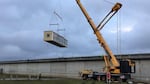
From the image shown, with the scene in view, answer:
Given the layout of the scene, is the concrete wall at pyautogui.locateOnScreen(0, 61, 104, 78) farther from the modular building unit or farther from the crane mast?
the modular building unit

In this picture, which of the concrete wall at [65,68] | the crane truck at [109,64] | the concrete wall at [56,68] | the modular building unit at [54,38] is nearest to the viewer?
the modular building unit at [54,38]

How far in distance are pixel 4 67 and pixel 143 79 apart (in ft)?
182

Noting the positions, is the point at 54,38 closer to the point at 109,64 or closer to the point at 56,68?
the point at 109,64

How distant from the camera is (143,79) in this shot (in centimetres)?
9406

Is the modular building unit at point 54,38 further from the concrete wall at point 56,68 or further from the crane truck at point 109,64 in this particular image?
the concrete wall at point 56,68

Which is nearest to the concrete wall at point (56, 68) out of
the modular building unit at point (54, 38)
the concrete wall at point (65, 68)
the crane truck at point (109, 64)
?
the concrete wall at point (65, 68)

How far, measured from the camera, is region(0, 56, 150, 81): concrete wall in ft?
317

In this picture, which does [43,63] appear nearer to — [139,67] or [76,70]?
[76,70]

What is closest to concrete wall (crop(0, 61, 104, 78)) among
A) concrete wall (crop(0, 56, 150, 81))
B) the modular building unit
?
concrete wall (crop(0, 56, 150, 81))

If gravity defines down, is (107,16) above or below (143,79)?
above

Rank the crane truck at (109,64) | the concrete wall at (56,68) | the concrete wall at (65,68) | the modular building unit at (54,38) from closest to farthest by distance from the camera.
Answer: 1. the modular building unit at (54,38)
2. the crane truck at (109,64)
3. the concrete wall at (65,68)
4. the concrete wall at (56,68)

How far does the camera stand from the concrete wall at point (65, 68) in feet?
317

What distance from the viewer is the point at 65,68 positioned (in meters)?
112

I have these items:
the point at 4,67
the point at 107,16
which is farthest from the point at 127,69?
the point at 4,67
